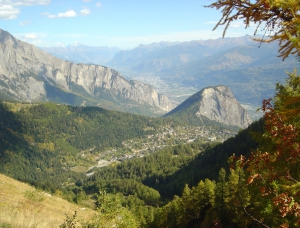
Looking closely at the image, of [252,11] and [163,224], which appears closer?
[252,11]

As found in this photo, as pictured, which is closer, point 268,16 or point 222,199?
point 268,16

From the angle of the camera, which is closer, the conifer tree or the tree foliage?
the tree foliage

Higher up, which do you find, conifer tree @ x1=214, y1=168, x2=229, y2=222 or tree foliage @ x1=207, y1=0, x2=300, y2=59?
tree foliage @ x1=207, y1=0, x2=300, y2=59

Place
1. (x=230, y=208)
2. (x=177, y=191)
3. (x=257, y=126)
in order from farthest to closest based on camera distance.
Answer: (x=257, y=126) < (x=177, y=191) < (x=230, y=208)

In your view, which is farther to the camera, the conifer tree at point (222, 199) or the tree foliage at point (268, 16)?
the conifer tree at point (222, 199)

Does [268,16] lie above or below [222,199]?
above

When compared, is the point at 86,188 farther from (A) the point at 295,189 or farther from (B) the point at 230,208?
(A) the point at 295,189

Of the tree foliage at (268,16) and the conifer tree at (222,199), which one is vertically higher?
the tree foliage at (268,16)

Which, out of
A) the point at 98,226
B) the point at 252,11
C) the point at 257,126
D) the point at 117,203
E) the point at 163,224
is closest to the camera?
the point at 252,11

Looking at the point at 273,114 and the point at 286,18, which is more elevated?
the point at 286,18

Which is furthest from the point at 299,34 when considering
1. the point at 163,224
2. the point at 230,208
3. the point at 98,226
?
the point at 163,224

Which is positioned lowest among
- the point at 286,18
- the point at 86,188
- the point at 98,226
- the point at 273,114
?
the point at 86,188
